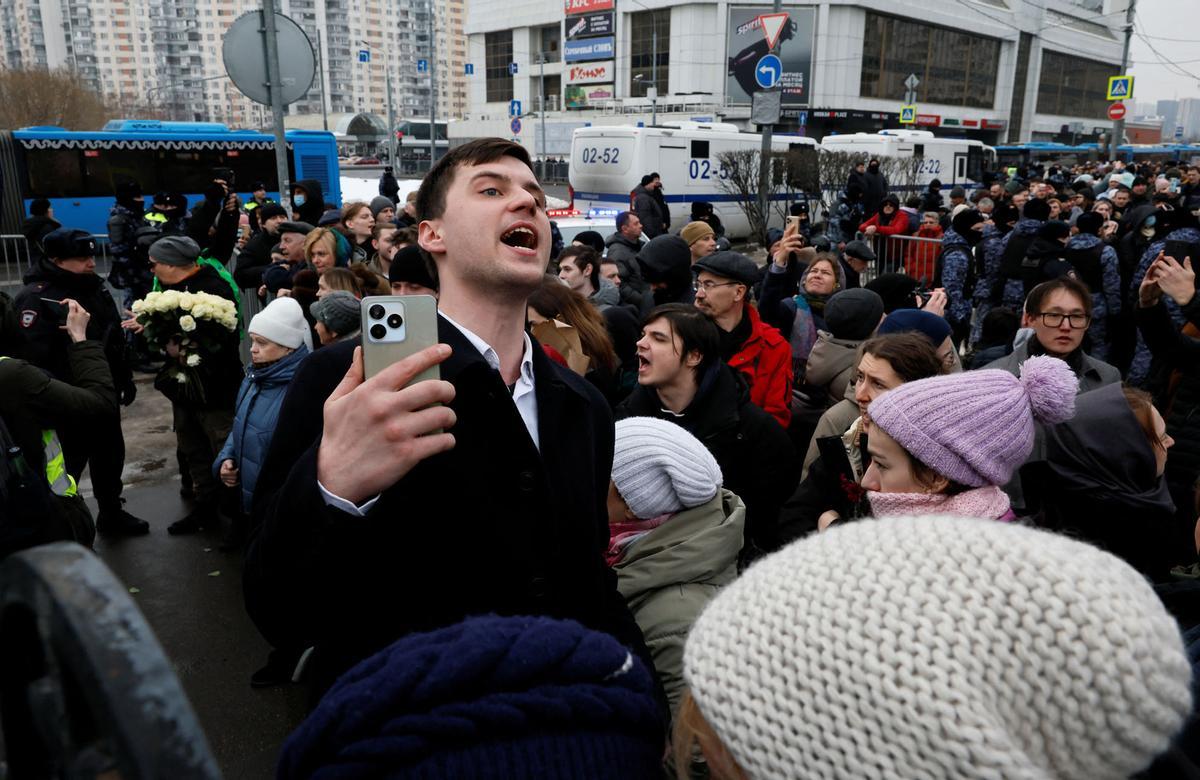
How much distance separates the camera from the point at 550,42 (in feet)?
202

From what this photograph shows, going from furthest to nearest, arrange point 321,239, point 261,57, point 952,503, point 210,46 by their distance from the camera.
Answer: point 210,46 < point 321,239 < point 261,57 < point 952,503

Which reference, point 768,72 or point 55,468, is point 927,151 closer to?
point 768,72

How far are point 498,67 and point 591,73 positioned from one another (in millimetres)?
12283

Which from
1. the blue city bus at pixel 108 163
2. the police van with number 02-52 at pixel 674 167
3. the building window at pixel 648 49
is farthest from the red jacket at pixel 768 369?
the building window at pixel 648 49

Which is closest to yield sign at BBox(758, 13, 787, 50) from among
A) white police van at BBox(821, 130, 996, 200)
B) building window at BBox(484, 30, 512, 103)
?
white police van at BBox(821, 130, 996, 200)

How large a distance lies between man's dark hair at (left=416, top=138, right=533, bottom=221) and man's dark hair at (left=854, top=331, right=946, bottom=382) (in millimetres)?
1735

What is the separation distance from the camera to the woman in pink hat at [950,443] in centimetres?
228

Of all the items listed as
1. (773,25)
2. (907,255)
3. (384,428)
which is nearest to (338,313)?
(384,428)

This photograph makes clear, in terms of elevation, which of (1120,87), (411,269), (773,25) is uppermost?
(1120,87)

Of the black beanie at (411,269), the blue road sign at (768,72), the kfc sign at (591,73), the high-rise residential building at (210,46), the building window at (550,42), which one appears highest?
the high-rise residential building at (210,46)

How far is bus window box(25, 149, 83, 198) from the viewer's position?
685 inches

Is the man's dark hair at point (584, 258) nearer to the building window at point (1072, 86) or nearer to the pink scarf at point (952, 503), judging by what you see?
the pink scarf at point (952, 503)

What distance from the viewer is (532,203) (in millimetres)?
1985

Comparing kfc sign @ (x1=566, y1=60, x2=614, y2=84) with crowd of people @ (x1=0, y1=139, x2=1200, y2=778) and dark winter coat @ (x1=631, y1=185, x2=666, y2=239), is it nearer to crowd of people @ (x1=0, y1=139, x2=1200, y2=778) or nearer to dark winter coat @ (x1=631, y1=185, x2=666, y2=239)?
dark winter coat @ (x1=631, y1=185, x2=666, y2=239)
